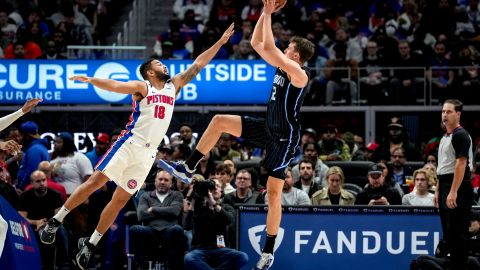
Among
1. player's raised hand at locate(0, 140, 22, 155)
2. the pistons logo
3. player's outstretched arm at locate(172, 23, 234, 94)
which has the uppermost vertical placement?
player's outstretched arm at locate(172, 23, 234, 94)

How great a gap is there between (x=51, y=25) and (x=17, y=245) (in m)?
12.2

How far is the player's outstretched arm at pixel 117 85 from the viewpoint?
10773mm

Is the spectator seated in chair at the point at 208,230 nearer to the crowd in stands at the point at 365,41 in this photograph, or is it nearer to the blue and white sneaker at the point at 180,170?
the blue and white sneaker at the point at 180,170

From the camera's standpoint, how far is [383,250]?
1432 centimetres

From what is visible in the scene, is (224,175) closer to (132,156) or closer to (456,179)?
(456,179)

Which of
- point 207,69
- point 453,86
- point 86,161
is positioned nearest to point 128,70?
point 207,69

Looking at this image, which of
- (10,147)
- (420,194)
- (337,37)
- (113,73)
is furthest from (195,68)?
(337,37)

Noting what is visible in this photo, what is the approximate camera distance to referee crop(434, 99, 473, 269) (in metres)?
12.6

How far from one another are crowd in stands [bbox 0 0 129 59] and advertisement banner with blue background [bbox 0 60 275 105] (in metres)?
1.33

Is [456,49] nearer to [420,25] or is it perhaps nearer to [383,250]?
[420,25]

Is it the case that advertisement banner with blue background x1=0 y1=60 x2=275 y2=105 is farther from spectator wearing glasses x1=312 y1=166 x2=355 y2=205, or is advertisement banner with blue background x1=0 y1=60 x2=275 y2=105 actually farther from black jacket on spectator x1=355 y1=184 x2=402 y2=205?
black jacket on spectator x1=355 y1=184 x2=402 y2=205

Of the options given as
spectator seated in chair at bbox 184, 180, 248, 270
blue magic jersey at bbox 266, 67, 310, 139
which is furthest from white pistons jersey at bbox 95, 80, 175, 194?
spectator seated in chair at bbox 184, 180, 248, 270

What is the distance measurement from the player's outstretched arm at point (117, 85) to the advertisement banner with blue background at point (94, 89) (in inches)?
330

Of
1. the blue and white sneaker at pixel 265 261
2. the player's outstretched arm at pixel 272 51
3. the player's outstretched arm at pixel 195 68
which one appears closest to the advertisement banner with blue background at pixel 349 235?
the blue and white sneaker at pixel 265 261
